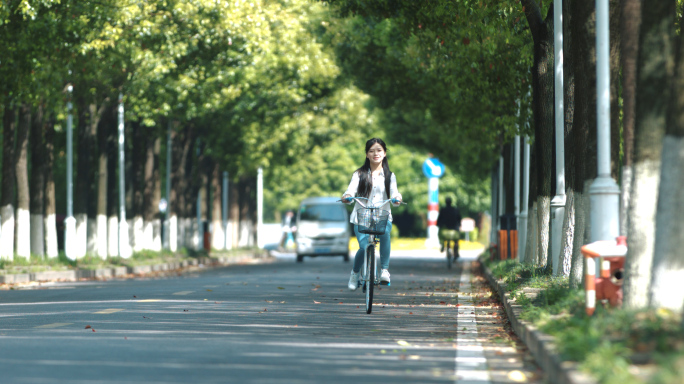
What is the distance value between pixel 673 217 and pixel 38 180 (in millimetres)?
22636

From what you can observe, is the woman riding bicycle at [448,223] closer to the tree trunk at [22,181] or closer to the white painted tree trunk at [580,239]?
the tree trunk at [22,181]

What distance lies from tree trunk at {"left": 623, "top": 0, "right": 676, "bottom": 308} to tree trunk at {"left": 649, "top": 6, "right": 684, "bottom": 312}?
26.0 inches

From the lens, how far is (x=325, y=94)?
45.1 metres

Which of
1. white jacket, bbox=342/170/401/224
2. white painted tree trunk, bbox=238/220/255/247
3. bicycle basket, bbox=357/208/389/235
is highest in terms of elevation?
white jacket, bbox=342/170/401/224

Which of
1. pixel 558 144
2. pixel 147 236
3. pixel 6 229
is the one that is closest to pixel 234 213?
pixel 147 236

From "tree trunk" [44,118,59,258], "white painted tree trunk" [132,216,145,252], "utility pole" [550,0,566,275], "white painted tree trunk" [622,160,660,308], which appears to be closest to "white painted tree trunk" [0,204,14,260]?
"tree trunk" [44,118,59,258]

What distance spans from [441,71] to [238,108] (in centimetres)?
1317

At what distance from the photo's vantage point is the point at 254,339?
1012 centimetres

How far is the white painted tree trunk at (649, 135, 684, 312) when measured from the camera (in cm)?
812

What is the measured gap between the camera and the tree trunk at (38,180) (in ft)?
93.4

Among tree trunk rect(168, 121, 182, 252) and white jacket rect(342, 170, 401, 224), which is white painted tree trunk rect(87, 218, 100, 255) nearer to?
tree trunk rect(168, 121, 182, 252)

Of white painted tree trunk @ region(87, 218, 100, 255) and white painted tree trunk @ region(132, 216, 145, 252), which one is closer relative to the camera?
white painted tree trunk @ region(87, 218, 100, 255)

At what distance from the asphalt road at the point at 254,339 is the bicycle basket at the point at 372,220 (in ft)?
3.22

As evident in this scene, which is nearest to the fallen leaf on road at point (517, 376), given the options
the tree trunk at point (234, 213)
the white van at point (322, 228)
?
the white van at point (322, 228)
